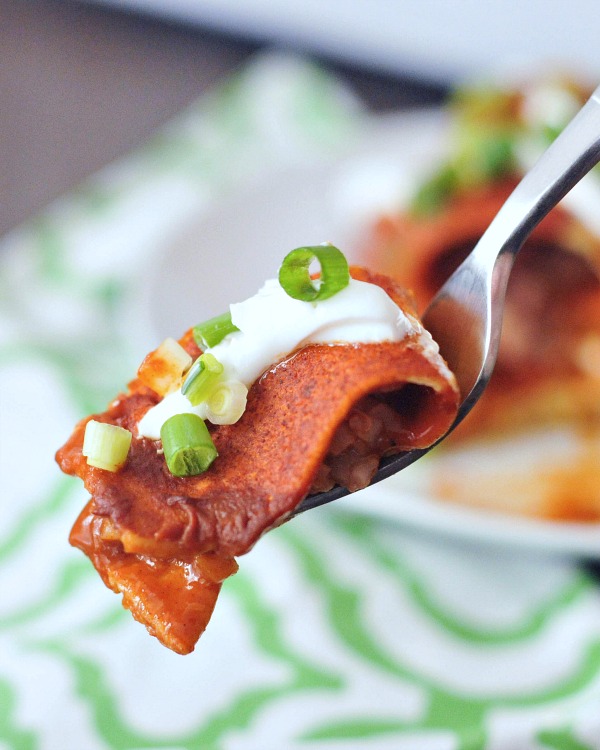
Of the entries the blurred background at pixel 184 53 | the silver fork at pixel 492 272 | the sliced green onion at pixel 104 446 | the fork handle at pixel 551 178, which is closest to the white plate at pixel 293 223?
the blurred background at pixel 184 53

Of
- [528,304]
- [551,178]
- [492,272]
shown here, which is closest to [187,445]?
[492,272]

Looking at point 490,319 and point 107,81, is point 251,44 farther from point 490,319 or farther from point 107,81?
point 490,319

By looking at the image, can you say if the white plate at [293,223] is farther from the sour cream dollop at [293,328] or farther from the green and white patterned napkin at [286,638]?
the sour cream dollop at [293,328]

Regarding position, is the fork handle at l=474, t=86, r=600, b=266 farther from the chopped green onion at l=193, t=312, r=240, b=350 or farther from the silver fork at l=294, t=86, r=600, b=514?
the chopped green onion at l=193, t=312, r=240, b=350

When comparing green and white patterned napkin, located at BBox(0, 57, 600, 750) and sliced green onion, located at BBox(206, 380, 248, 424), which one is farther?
green and white patterned napkin, located at BBox(0, 57, 600, 750)

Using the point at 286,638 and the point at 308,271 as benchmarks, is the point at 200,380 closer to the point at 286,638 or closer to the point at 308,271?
the point at 308,271

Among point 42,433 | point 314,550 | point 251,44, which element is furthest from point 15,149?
point 314,550

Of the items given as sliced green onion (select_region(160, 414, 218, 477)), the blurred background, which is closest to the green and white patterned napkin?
sliced green onion (select_region(160, 414, 218, 477))
